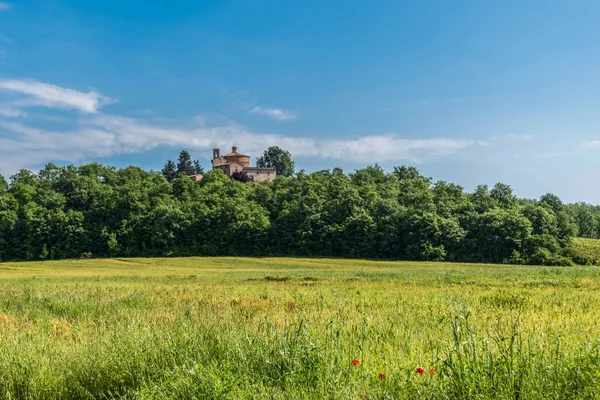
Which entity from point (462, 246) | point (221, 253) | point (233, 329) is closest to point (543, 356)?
point (233, 329)

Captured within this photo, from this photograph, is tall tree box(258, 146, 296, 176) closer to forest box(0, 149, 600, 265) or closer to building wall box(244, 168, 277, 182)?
building wall box(244, 168, 277, 182)

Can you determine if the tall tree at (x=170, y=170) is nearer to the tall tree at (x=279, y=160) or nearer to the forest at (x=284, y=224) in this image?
the tall tree at (x=279, y=160)

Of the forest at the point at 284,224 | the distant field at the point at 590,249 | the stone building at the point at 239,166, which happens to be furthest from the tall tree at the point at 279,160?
the distant field at the point at 590,249

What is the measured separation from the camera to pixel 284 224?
8444 cm

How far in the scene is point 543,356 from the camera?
4.97 metres

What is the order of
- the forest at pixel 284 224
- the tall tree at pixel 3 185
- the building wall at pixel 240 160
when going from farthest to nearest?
the building wall at pixel 240 160 < the tall tree at pixel 3 185 < the forest at pixel 284 224

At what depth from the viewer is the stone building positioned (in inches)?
6196

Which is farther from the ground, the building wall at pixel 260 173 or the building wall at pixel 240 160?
the building wall at pixel 240 160

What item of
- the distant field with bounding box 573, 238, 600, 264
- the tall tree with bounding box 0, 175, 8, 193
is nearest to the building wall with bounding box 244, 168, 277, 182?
the tall tree with bounding box 0, 175, 8, 193

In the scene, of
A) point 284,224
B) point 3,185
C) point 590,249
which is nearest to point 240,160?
point 3,185

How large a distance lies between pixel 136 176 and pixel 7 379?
119599mm

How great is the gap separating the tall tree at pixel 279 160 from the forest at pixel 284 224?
87.7 meters

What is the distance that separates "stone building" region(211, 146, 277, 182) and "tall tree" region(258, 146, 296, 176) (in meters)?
16.2

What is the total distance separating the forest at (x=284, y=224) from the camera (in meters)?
72.1
